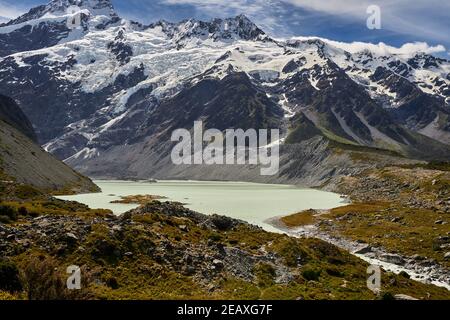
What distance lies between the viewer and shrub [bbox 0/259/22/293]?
3447cm

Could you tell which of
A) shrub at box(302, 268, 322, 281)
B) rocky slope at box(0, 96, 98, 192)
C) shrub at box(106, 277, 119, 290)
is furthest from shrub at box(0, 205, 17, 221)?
rocky slope at box(0, 96, 98, 192)

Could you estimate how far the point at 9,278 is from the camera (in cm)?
3503

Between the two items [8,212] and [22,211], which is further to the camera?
[22,211]

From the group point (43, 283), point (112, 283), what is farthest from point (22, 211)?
point (43, 283)

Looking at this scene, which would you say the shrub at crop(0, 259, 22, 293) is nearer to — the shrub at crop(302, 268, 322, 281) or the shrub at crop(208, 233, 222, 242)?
the shrub at crop(302, 268, 322, 281)

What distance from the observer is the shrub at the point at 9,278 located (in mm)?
34469

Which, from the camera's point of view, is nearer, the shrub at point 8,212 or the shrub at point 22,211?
the shrub at point 8,212

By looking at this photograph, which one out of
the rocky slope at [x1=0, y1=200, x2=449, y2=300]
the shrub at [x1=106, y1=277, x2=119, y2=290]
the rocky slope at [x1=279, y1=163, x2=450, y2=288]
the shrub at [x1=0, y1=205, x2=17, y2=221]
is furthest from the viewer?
the rocky slope at [x1=279, y1=163, x2=450, y2=288]

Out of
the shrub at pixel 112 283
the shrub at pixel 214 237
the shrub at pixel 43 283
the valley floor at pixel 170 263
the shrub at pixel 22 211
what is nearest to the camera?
the shrub at pixel 43 283

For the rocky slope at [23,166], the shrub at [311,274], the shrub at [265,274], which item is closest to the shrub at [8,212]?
the shrub at [265,274]

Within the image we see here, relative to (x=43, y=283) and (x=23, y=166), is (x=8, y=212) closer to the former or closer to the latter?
(x=43, y=283)

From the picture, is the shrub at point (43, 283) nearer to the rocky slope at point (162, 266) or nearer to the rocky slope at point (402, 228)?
the rocky slope at point (162, 266)
